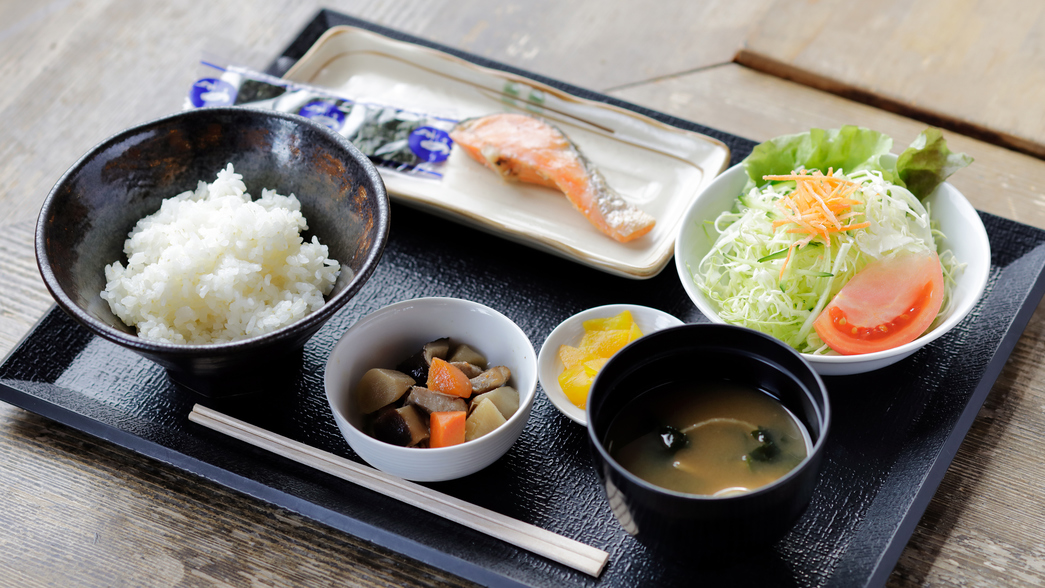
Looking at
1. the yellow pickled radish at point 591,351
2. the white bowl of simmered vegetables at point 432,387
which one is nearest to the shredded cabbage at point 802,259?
the yellow pickled radish at point 591,351

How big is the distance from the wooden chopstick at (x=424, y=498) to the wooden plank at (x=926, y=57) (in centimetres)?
181

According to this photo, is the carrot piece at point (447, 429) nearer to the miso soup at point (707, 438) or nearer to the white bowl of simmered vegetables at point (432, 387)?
the white bowl of simmered vegetables at point (432, 387)

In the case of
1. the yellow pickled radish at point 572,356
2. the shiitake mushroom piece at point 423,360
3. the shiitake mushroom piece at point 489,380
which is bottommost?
the yellow pickled radish at point 572,356

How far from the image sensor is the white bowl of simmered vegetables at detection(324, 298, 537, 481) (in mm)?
1534

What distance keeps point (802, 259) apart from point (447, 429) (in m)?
0.88

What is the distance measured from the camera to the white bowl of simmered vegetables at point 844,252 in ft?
5.59

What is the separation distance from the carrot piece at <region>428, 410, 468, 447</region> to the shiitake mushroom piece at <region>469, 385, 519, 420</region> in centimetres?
5

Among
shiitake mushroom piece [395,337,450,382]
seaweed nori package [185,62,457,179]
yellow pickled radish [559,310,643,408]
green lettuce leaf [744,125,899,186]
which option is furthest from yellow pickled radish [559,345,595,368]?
seaweed nori package [185,62,457,179]

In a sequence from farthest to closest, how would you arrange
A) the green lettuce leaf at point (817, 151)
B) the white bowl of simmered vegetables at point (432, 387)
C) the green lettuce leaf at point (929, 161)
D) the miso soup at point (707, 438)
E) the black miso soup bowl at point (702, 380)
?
1. the green lettuce leaf at point (817, 151)
2. the green lettuce leaf at point (929, 161)
3. the white bowl of simmered vegetables at point (432, 387)
4. the miso soup at point (707, 438)
5. the black miso soup bowl at point (702, 380)

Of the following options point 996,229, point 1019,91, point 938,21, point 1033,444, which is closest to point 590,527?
point 1033,444

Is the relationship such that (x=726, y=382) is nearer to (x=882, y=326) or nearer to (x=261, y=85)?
(x=882, y=326)

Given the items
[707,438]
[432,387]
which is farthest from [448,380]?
[707,438]

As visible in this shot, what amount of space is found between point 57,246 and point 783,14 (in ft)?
7.62

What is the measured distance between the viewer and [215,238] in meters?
1.73
